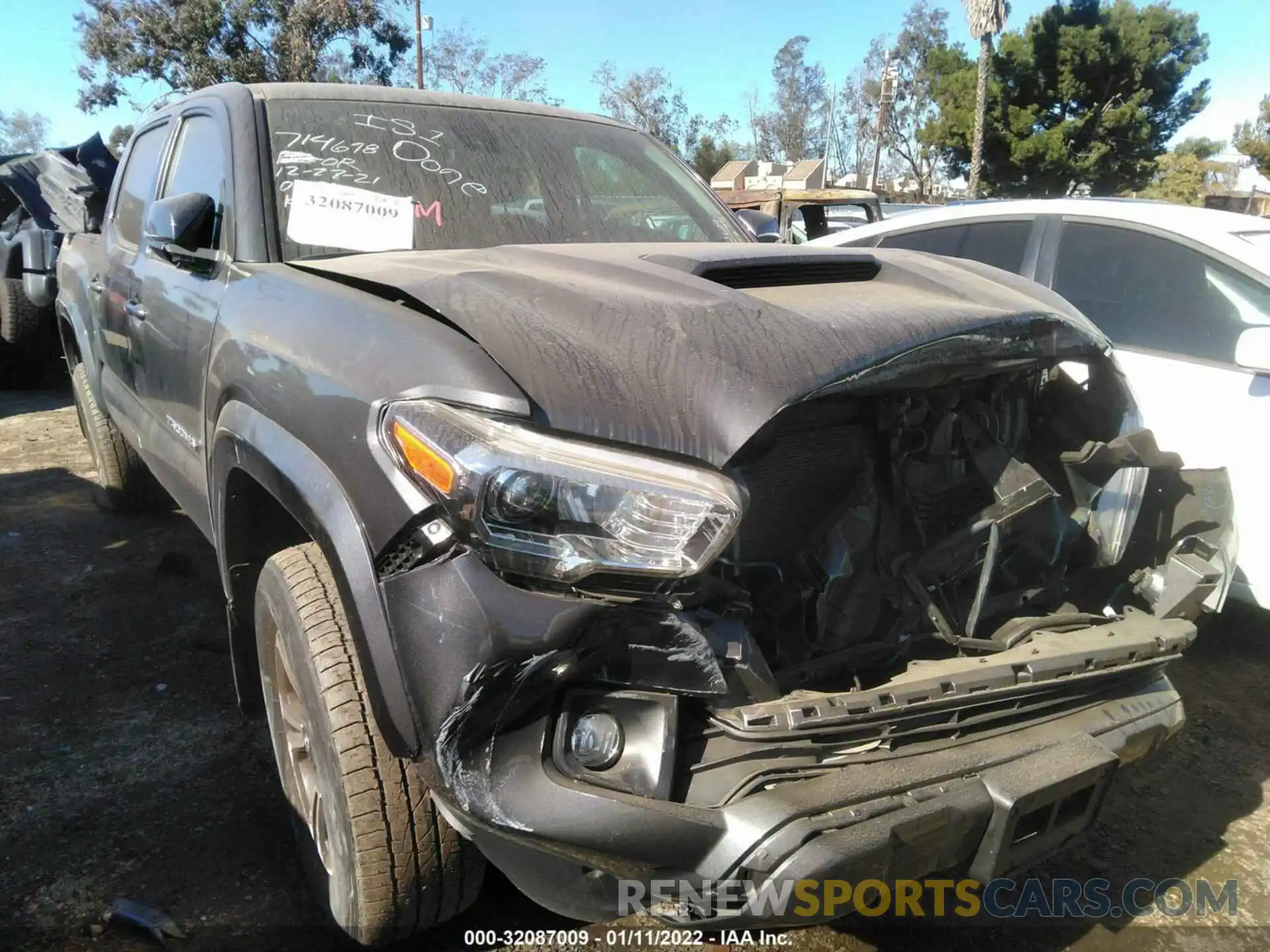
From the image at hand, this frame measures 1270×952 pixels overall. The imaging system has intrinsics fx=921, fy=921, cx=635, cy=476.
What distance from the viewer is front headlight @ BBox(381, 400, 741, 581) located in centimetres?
142

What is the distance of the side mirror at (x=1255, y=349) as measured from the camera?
3035 millimetres

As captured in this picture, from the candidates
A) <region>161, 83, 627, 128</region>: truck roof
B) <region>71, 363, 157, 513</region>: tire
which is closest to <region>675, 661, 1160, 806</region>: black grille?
<region>161, 83, 627, 128</region>: truck roof

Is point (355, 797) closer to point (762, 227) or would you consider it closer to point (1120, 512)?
point (1120, 512)

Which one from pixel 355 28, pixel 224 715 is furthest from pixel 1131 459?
pixel 355 28

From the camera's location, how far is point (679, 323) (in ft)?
5.57

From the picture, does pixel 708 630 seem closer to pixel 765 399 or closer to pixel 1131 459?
pixel 765 399

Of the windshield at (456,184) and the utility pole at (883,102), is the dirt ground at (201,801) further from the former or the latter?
the utility pole at (883,102)

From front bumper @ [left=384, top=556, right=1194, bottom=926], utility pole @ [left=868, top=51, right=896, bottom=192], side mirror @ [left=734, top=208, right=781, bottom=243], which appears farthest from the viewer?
utility pole @ [left=868, top=51, right=896, bottom=192]

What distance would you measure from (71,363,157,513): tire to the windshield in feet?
8.15

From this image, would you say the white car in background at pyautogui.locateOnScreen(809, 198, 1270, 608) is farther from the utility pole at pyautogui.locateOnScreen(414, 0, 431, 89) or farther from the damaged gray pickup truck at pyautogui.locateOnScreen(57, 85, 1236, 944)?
the utility pole at pyautogui.locateOnScreen(414, 0, 431, 89)

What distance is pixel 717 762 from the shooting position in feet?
5.08

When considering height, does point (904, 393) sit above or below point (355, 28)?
below

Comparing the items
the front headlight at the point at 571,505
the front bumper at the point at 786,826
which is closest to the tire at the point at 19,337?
the front headlight at the point at 571,505

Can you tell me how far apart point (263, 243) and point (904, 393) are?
166cm
